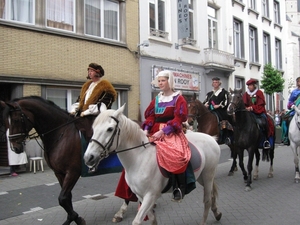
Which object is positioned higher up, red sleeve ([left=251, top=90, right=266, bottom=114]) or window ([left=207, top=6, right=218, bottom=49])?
window ([left=207, top=6, right=218, bottom=49])

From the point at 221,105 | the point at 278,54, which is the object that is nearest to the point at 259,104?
the point at 221,105

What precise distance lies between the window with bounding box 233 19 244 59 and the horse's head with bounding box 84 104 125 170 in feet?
60.5

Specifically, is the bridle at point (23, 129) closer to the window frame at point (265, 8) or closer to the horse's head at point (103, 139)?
the horse's head at point (103, 139)

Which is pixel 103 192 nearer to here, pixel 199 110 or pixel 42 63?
pixel 199 110

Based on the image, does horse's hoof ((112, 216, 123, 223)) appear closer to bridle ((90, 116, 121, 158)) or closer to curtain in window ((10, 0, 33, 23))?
bridle ((90, 116, 121, 158))

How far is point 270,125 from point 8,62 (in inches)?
312

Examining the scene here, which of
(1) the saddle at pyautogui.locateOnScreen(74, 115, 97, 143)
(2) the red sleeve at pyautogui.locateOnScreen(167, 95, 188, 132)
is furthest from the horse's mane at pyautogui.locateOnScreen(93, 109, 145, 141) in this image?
(1) the saddle at pyautogui.locateOnScreen(74, 115, 97, 143)

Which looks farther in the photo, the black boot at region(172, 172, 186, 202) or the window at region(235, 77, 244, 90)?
the window at region(235, 77, 244, 90)

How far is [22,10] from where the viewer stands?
31.2 ft

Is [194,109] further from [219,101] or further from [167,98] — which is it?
[167,98]

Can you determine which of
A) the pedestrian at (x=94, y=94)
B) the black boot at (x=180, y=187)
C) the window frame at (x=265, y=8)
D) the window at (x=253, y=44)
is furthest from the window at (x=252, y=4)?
the black boot at (x=180, y=187)

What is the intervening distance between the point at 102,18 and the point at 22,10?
331cm

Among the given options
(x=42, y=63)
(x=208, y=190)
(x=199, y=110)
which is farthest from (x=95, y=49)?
(x=208, y=190)

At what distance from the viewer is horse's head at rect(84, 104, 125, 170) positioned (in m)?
3.00
